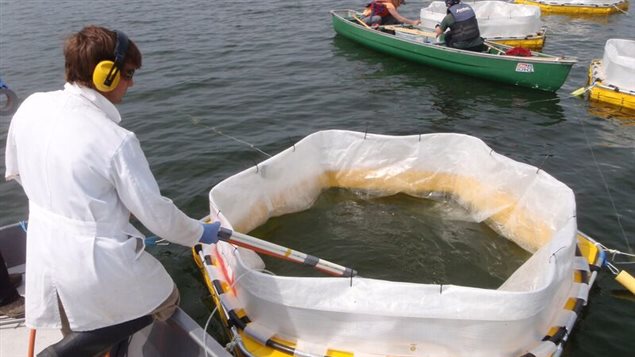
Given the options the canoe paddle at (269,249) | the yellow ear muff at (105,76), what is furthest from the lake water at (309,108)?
the yellow ear muff at (105,76)

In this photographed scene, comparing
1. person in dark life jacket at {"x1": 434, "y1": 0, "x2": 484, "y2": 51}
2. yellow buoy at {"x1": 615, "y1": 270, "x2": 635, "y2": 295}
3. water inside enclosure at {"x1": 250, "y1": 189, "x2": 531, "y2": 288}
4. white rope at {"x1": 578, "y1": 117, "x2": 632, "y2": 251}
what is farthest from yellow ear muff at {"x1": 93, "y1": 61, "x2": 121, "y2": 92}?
person in dark life jacket at {"x1": 434, "y1": 0, "x2": 484, "y2": 51}

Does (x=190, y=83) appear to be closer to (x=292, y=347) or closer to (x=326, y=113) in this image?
(x=326, y=113)

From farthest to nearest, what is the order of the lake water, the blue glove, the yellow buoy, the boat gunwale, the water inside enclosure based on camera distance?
1. the boat gunwale
2. the lake water
3. the water inside enclosure
4. the yellow buoy
5. the blue glove

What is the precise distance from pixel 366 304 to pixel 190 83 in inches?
353

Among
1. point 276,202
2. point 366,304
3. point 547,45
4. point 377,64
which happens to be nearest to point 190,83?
point 377,64

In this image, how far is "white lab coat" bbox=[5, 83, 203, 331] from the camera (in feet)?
7.11

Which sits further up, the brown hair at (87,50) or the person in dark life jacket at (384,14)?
the brown hair at (87,50)

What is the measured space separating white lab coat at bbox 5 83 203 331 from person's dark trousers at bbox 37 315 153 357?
0.29ft

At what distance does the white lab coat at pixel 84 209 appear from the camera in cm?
217

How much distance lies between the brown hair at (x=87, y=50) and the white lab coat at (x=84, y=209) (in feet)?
0.27

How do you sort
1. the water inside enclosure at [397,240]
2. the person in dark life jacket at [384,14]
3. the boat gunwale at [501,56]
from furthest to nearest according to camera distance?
the person in dark life jacket at [384,14]
the boat gunwale at [501,56]
the water inside enclosure at [397,240]

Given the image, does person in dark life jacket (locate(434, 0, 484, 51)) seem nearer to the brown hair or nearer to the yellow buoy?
the yellow buoy

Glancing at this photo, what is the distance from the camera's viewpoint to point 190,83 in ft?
36.4

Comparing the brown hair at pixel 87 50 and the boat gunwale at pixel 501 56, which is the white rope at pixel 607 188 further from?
the brown hair at pixel 87 50
